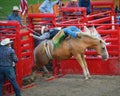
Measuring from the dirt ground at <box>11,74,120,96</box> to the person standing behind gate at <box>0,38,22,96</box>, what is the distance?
69cm

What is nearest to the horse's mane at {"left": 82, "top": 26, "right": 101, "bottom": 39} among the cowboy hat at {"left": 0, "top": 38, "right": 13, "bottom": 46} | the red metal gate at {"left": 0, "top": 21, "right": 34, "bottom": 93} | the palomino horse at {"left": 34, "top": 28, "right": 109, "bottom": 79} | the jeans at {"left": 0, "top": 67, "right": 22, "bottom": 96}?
the palomino horse at {"left": 34, "top": 28, "right": 109, "bottom": 79}

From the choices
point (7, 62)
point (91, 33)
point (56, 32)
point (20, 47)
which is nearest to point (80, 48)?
point (91, 33)

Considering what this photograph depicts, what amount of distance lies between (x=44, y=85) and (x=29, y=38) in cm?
127

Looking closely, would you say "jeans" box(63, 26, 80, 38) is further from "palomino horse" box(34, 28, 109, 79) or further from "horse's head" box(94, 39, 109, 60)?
"horse's head" box(94, 39, 109, 60)

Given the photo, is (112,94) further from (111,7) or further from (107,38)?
(111,7)

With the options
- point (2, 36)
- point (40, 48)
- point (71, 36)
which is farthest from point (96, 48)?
point (2, 36)

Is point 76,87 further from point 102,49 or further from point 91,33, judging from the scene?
point 91,33

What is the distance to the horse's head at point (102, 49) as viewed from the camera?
35.8ft

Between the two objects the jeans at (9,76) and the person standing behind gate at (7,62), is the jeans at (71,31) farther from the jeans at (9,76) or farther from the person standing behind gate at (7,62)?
the jeans at (9,76)

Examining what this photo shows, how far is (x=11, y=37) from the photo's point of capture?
34.5 feet

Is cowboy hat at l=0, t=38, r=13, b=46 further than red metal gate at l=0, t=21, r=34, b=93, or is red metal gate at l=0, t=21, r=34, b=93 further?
red metal gate at l=0, t=21, r=34, b=93

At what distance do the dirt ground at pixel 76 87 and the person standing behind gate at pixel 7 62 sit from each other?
2.25 ft

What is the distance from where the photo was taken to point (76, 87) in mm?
10711

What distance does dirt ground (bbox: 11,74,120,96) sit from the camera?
400 inches
